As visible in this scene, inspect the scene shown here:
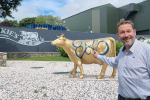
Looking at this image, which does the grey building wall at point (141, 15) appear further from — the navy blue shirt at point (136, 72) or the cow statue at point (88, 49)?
the navy blue shirt at point (136, 72)

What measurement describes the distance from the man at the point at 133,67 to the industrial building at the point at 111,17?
81.1 ft

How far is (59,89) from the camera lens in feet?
13.5

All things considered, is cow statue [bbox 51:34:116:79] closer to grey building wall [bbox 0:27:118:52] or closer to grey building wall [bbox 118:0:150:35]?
grey building wall [bbox 0:27:118:52]

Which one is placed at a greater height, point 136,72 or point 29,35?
point 29,35

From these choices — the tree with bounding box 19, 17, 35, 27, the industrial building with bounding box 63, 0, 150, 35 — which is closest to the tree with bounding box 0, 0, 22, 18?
→ the industrial building with bounding box 63, 0, 150, 35

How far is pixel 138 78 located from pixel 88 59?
3.86m

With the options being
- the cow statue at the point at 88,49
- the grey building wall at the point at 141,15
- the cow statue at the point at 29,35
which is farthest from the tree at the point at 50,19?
the cow statue at the point at 88,49

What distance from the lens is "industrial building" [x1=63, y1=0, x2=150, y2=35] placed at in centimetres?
2380

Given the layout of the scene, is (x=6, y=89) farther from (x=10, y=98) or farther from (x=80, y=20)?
(x=80, y=20)

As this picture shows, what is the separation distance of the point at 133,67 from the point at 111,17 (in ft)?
87.4

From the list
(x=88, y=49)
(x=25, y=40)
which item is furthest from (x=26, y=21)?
(x=88, y=49)

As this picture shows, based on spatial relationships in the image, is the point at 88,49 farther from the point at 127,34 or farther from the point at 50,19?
the point at 50,19

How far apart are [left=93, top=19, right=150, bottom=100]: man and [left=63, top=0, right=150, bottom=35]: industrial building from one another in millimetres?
24716

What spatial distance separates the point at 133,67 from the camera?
4.92ft
